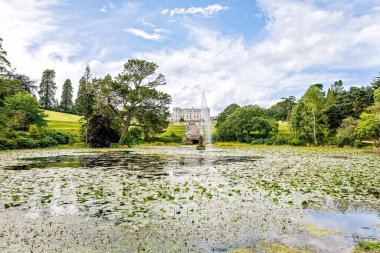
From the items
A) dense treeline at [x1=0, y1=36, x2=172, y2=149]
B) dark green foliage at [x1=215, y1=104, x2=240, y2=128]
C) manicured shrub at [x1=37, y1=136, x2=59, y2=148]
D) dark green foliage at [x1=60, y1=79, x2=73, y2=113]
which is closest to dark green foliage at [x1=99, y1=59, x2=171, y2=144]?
dense treeline at [x1=0, y1=36, x2=172, y2=149]

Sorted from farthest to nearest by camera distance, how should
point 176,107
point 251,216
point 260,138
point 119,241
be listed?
point 176,107, point 260,138, point 251,216, point 119,241

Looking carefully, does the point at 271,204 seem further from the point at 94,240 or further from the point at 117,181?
the point at 117,181

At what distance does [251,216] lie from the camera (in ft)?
24.7

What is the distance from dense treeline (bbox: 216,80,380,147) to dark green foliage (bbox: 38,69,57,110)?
58996mm

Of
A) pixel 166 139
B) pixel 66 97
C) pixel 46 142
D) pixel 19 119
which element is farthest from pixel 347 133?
pixel 66 97

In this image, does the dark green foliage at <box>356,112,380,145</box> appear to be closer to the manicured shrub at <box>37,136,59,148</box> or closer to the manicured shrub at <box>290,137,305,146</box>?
the manicured shrub at <box>290,137,305,146</box>

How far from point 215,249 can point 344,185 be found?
8413 millimetres

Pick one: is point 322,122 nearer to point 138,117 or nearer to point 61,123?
point 138,117

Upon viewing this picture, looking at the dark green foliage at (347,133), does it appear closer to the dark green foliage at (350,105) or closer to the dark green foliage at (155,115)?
the dark green foliage at (350,105)

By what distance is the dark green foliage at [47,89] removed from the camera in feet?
294

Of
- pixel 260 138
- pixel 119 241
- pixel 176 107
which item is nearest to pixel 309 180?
pixel 119 241

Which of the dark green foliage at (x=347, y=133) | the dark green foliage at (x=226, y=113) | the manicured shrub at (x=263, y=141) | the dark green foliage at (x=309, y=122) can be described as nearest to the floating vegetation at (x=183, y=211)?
the dark green foliage at (x=347, y=133)

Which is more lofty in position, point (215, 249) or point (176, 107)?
point (176, 107)

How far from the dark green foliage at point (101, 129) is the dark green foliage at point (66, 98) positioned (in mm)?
57167
